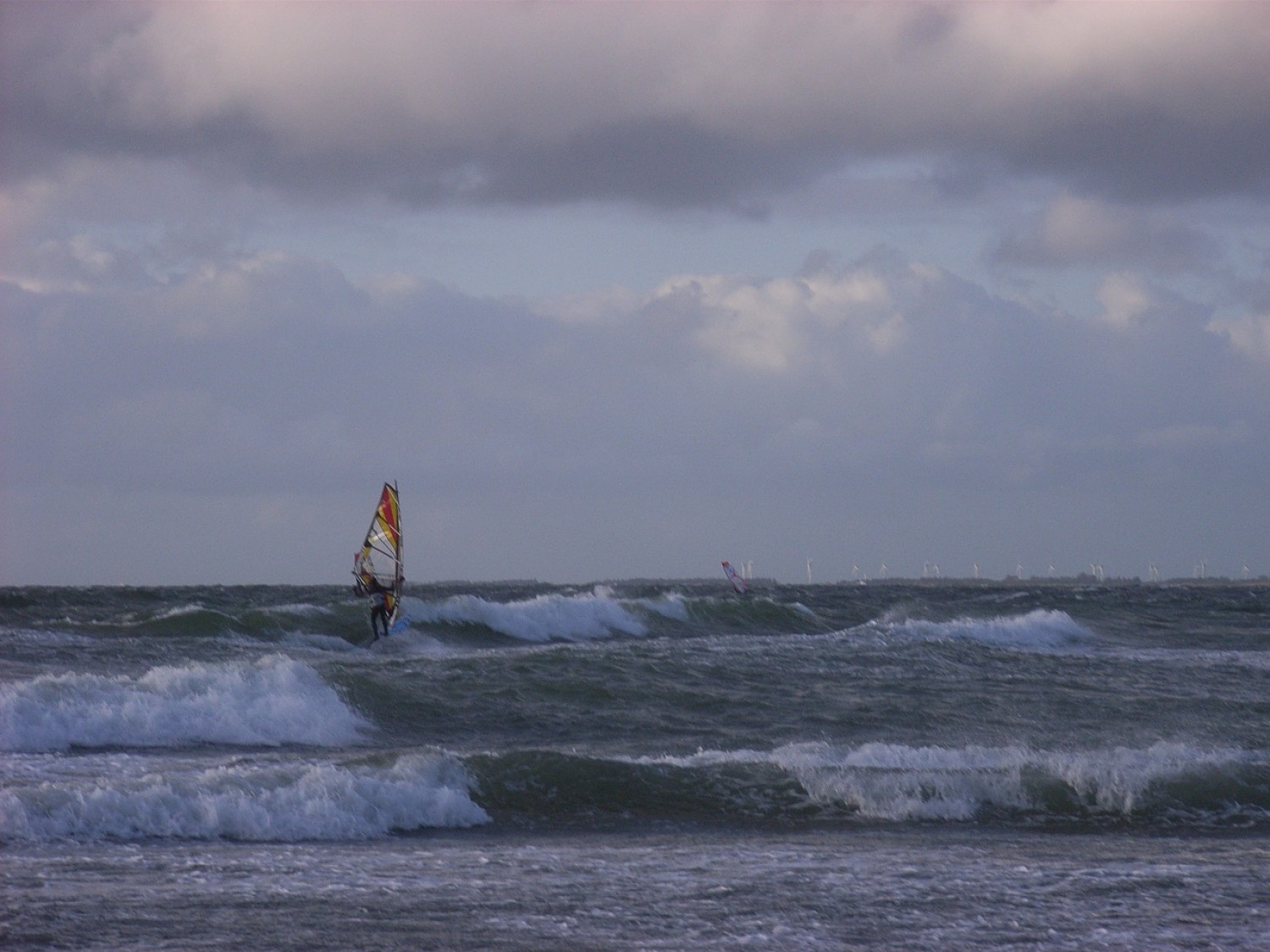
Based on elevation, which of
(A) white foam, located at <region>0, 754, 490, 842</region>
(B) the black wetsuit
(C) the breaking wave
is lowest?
(C) the breaking wave

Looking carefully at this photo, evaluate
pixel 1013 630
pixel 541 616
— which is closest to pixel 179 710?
pixel 541 616

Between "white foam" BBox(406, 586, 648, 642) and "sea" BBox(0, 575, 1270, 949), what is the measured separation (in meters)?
13.7

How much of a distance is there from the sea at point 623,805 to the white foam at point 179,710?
5cm

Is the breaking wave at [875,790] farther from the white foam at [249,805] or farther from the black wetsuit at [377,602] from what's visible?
the black wetsuit at [377,602]

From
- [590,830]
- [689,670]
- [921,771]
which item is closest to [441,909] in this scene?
[590,830]

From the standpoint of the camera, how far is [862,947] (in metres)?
8.35

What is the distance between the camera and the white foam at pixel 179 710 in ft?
53.8

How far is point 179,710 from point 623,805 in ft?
23.8

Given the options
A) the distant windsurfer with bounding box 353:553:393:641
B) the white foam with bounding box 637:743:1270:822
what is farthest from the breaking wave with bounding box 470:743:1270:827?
the distant windsurfer with bounding box 353:553:393:641

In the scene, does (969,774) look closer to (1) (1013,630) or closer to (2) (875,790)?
(2) (875,790)

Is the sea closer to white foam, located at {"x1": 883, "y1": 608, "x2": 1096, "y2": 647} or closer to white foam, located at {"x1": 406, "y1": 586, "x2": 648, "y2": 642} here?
white foam, located at {"x1": 883, "y1": 608, "x2": 1096, "y2": 647}

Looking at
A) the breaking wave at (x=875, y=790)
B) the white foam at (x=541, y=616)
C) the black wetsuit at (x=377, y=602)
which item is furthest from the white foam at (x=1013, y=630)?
the breaking wave at (x=875, y=790)

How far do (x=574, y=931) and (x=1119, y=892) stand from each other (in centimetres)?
432

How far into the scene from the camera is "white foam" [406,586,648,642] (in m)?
40.7
